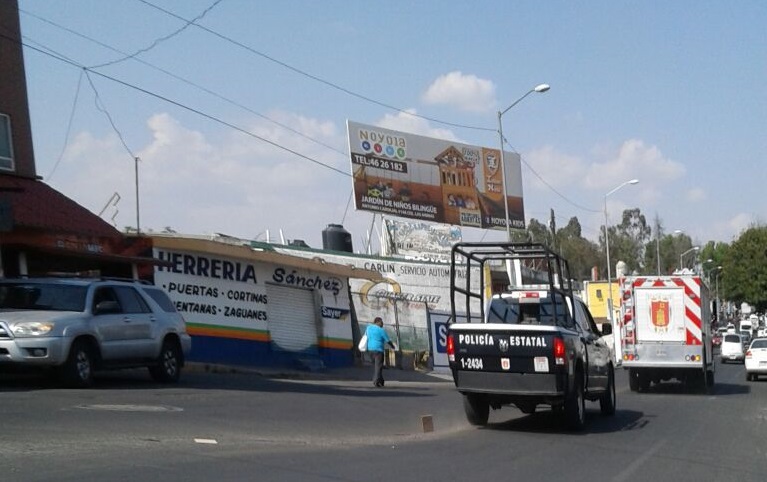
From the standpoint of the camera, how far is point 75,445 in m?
10.7

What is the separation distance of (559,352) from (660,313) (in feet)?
41.0

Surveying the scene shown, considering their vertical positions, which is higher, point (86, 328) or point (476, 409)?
point (86, 328)

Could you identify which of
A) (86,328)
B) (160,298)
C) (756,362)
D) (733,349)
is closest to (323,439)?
(86,328)

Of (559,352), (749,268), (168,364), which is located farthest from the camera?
(749,268)

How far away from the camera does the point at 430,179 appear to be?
1854 inches

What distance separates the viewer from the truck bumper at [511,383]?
14.0 metres

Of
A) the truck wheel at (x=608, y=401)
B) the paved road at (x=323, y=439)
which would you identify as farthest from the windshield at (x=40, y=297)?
the truck wheel at (x=608, y=401)

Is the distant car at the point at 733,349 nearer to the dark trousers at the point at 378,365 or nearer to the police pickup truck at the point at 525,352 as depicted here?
the dark trousers at the point at 378,365

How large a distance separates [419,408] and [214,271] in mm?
10092

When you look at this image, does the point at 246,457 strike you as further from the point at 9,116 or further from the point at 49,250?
the point at 9,116

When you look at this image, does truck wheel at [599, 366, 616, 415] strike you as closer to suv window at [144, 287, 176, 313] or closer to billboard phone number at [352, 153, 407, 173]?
suv window at [144, 287, 176, 313]

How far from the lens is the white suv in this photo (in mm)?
15203

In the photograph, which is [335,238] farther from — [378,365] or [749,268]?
[749,268]

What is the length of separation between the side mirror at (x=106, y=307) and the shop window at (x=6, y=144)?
24.8ft
